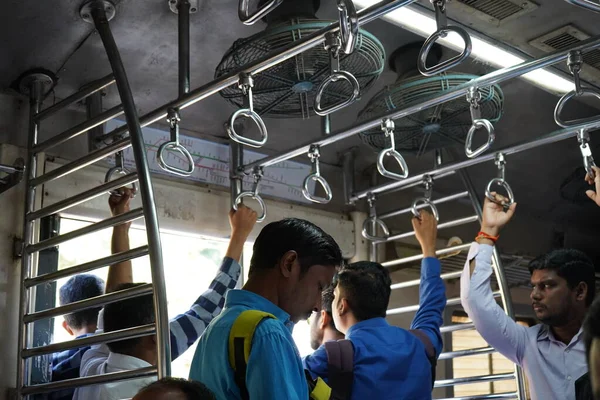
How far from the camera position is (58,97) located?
177 inches

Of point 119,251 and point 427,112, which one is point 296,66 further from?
point 119,251

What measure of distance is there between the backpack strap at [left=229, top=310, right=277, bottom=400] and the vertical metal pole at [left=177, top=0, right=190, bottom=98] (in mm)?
1548

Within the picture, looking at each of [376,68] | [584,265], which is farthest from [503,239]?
[376,68]

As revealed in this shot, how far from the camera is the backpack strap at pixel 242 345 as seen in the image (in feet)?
7.23

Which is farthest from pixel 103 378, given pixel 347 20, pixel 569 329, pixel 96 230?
pixel 569 329

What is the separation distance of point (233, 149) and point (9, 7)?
1643mm

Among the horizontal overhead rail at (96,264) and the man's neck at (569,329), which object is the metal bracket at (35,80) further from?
the man's neck at (569,329)

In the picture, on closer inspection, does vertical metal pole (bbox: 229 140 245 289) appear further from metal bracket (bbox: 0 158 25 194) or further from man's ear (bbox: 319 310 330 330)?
metal bracket (bbox: 0 158 25 194)

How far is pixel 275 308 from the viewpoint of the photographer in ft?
7.81

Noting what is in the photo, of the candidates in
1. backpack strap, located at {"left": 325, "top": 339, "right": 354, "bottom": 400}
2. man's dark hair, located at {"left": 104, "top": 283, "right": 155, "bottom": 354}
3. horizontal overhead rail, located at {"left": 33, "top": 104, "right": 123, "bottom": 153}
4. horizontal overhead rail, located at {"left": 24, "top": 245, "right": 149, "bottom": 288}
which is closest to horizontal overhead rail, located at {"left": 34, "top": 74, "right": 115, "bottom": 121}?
horizontal overhead rail, located at {"left": 33, "top": 104, "right": 123, "bottom": 153}

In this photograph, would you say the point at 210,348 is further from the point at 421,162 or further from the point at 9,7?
the point at 421,162

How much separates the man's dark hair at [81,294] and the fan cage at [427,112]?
160 centimetres

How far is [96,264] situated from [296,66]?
1161 mm

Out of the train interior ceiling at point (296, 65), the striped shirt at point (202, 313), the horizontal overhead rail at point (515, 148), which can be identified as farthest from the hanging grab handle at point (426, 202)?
the striped shirt at point (202, 313)
